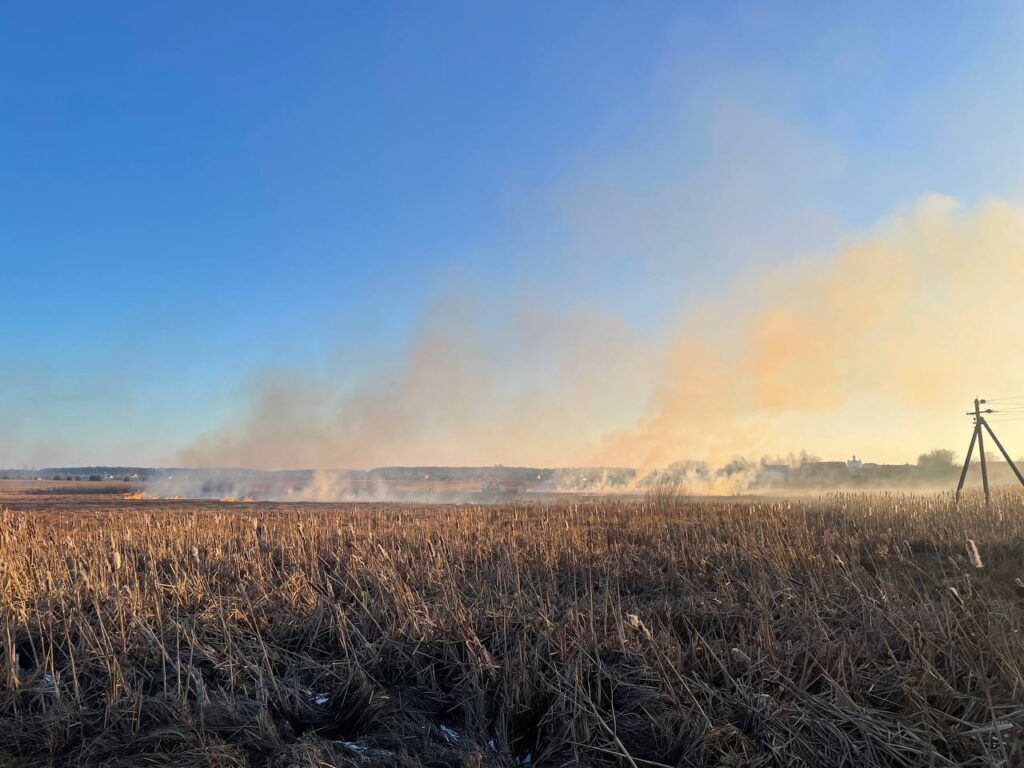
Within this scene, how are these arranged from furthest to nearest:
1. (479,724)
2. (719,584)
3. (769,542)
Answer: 1. (769,542)
2. (719,584)
3. (479,724)

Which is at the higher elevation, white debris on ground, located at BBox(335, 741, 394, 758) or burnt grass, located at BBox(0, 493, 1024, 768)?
burnt grass, located at BBox(0, 493, 1024, 768)

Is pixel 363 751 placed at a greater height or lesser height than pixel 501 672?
lesser

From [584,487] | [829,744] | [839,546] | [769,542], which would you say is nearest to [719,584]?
[769,542]

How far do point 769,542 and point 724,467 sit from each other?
49.5 m

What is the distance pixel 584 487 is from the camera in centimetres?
6994

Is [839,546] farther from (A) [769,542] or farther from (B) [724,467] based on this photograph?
(B) [724,467]

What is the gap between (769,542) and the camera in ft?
36.7

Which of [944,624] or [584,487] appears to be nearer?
[944,624]

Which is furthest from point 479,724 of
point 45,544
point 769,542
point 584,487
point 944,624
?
point 584,487

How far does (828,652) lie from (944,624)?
1.47 m

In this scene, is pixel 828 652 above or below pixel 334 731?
above

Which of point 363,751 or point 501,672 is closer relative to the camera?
point 363,751

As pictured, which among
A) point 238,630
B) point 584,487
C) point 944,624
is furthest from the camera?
point 584,487

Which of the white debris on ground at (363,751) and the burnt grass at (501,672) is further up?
the burnt grass at (501,672)
